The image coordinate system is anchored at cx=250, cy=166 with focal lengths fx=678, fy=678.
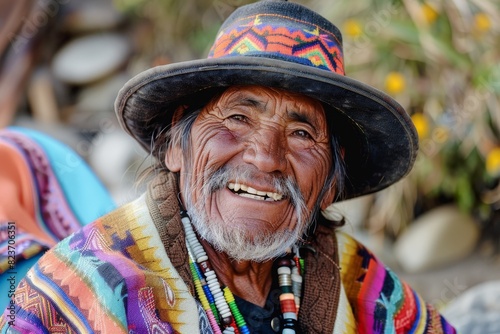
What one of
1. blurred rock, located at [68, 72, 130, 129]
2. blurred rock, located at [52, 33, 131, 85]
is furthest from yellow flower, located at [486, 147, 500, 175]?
blurred rock, located at [52, 33, 131, 85]

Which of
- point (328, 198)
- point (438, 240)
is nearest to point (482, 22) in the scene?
point (438, 240)

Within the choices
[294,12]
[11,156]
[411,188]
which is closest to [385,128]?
[294,12]

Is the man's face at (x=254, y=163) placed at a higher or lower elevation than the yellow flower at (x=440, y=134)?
higher

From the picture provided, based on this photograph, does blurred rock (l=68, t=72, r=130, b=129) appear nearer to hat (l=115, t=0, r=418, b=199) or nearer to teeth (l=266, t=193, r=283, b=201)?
hat (l=115, t=0, r=418, b=199)

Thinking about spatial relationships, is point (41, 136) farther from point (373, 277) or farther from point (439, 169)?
point (439, 169)

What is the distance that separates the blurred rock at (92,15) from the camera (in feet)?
21.6

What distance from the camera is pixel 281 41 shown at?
72.4 inches

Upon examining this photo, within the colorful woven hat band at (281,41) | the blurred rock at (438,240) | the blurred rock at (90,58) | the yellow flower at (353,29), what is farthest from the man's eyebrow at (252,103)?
the blurred rock at (90,58)

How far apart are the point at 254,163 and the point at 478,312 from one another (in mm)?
1694

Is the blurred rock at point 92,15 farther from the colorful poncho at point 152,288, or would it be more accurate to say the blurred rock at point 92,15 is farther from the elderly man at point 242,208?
the colorful poncho at point 152,288

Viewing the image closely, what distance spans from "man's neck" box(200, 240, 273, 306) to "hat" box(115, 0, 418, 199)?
1.46 ft

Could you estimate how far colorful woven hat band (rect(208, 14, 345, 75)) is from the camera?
1.83 meters

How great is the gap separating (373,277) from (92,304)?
3.21 ft

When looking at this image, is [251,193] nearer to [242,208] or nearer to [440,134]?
[242,208]
